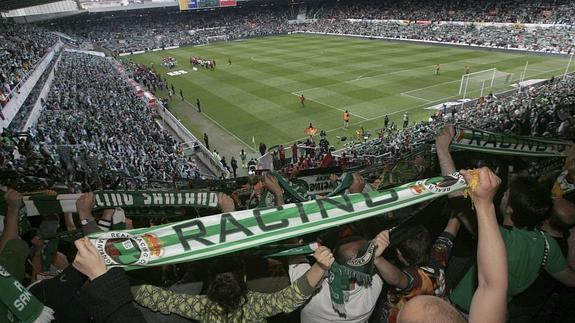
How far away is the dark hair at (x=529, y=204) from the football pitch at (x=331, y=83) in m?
17.3

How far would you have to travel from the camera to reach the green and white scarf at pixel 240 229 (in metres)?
2.44

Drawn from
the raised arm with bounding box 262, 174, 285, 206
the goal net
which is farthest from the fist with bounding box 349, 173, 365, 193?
the goal net

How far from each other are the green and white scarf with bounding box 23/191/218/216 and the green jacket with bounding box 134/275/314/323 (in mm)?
1897

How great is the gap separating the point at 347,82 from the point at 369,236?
2868 centimetres

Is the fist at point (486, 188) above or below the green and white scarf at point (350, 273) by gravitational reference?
above

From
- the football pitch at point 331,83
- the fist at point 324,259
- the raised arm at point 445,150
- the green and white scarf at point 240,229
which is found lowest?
the football pitch at point 331,83

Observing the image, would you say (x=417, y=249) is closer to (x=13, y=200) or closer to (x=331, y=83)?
(x=13, y=200)

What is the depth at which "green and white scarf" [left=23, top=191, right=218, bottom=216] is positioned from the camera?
4.18m

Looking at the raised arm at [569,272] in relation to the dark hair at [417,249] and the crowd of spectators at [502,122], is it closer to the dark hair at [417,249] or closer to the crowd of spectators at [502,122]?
the dark hair at [417,249]

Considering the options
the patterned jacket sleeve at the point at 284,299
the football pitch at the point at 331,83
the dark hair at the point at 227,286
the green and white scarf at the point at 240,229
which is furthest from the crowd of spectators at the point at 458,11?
the dark hair at the point at 227,286

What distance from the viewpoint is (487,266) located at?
1960 millimetres

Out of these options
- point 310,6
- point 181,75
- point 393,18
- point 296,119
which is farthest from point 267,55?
point 310,6

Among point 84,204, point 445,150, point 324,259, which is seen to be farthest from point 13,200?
point 445,150

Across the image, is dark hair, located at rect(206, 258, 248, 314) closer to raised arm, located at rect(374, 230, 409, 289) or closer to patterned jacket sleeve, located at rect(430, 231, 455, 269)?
raised arm, located at rect(374, 230, 409, 289)
